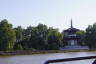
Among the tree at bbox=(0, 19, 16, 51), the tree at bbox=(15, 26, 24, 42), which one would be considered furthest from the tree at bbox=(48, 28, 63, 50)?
the tree at bbox=(0, 19, 16, 51)

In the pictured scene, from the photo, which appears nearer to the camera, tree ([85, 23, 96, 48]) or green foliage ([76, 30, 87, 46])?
tree ([85, 23, 96, 48])

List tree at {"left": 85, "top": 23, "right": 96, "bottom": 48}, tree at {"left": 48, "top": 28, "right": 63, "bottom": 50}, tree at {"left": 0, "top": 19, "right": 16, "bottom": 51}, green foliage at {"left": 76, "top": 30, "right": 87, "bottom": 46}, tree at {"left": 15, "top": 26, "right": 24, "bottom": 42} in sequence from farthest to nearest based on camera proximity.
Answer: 1. green foliage at {"left": 76, "top": 30, "right": 87, "bottom": 46}
2. tree at {"left": 85, "top": 23, "right": 96, "bottom": 48}
3. tree at {"left": 15, "top": 26, "right": 24, "bottom": 42}
4. tree at {"left": 48, "top": 28, "right": 63, "bottom": 50}
5. tree at {"left": 0, "top": 19, "right": 16, "bottom": 51}

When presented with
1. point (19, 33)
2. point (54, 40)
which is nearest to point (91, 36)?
point (54, 40)

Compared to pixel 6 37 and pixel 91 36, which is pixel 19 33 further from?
pixel 91 36

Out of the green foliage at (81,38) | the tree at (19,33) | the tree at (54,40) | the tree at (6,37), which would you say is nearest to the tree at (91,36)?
the green foliage at (81,38)

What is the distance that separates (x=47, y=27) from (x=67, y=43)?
4593mm

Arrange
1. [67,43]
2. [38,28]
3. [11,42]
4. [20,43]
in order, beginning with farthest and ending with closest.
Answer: [67,43] → [38,28] → [20,43] → [11,42]

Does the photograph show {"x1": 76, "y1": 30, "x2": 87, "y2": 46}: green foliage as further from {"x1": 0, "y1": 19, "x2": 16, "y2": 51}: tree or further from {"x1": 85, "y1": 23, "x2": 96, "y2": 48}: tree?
{"x1": 0, "y1": 19, "x2": 16, "y2": 51}: tree

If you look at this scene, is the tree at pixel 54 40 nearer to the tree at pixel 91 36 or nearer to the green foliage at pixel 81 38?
the tree at pixel 91 36

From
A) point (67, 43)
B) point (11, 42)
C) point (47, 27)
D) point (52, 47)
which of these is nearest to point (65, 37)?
point (67, 43)

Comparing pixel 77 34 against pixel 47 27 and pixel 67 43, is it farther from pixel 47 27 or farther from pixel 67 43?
pixel 47 27

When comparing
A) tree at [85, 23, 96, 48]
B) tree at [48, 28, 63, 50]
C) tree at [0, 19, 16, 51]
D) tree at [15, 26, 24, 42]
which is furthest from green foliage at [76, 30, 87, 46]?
tree at [0, 19, 16, 51]

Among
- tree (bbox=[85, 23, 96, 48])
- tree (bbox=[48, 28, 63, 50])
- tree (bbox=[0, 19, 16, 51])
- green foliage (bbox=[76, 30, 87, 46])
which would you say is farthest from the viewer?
green foliage (bbox=[76, 30, 87, 46])

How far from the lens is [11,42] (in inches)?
1292
